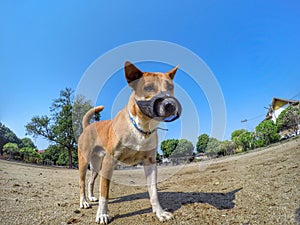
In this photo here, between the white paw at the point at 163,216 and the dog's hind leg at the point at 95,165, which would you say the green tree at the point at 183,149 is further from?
the dog's hind leg at the point at 95,165

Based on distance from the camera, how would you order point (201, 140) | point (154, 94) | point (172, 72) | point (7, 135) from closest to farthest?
1. point (154, 94)
2. point (172, 72)
3. point (201, 140)
4. point (7, 135)

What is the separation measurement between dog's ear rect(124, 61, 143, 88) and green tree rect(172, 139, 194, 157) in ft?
4.98

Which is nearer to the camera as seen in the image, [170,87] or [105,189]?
[170,87]

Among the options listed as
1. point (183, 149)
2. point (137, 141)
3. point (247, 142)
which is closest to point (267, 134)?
point (247, 142)

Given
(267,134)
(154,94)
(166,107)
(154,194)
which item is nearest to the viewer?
(166,107)

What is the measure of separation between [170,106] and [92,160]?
293cm

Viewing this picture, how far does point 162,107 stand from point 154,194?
1.57 metres

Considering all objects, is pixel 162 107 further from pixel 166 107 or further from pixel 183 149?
pixel 183 149

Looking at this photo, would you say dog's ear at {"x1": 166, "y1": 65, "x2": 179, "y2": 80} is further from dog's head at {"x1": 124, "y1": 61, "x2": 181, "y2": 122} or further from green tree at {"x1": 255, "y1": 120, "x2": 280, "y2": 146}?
green tree at {"x1": 255, "y1": 120, "x2": 280, "y2": 146}

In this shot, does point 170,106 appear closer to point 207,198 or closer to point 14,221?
point 207,198

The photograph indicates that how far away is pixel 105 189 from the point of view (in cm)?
310

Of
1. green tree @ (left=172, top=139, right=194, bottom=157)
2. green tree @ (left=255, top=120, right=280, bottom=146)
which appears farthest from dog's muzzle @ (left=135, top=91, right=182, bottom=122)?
green tree @ (left=255, top=120, right=280, bottom=146)

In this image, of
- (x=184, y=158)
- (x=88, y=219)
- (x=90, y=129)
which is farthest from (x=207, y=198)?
(x=90, y=129)

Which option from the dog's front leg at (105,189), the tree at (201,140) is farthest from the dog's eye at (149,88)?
the tree at (201,140)
